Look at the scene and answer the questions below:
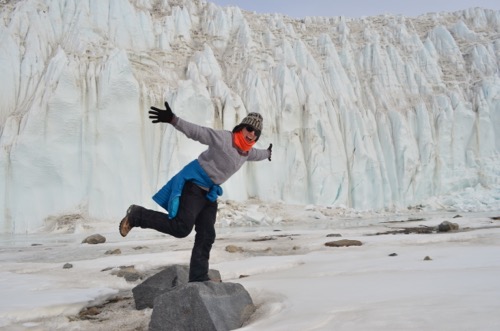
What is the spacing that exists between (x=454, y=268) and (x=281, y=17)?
116 feet

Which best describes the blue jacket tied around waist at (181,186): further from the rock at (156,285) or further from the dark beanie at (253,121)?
the rock at (156,285)

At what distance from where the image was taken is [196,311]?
2.42m

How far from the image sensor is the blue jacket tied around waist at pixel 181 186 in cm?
306

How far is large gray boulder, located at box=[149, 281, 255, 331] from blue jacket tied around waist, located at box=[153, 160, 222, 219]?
0.71 m

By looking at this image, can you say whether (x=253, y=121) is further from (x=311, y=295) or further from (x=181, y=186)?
(x=311, y=295)

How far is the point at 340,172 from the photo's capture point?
2755 cm

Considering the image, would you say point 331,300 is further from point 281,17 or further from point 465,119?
point 281,17

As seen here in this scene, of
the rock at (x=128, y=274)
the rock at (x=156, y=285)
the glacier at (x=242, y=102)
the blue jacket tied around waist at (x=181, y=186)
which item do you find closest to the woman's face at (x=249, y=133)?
the blue jacket tied around waist at (x=181, y=186)

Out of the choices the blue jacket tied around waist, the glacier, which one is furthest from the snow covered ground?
the glacier

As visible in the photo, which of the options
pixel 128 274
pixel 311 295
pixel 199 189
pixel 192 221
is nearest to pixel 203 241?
pixel 192 221

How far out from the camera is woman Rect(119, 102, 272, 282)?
10.1 ft

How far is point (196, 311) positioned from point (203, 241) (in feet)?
2.85

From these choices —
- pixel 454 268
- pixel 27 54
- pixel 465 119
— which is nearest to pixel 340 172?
pixel 465 119

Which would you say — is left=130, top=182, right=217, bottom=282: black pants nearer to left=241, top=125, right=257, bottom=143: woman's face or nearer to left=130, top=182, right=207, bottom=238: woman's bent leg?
left=130, top=182, right=207, bottom=238: woman's bent leg
